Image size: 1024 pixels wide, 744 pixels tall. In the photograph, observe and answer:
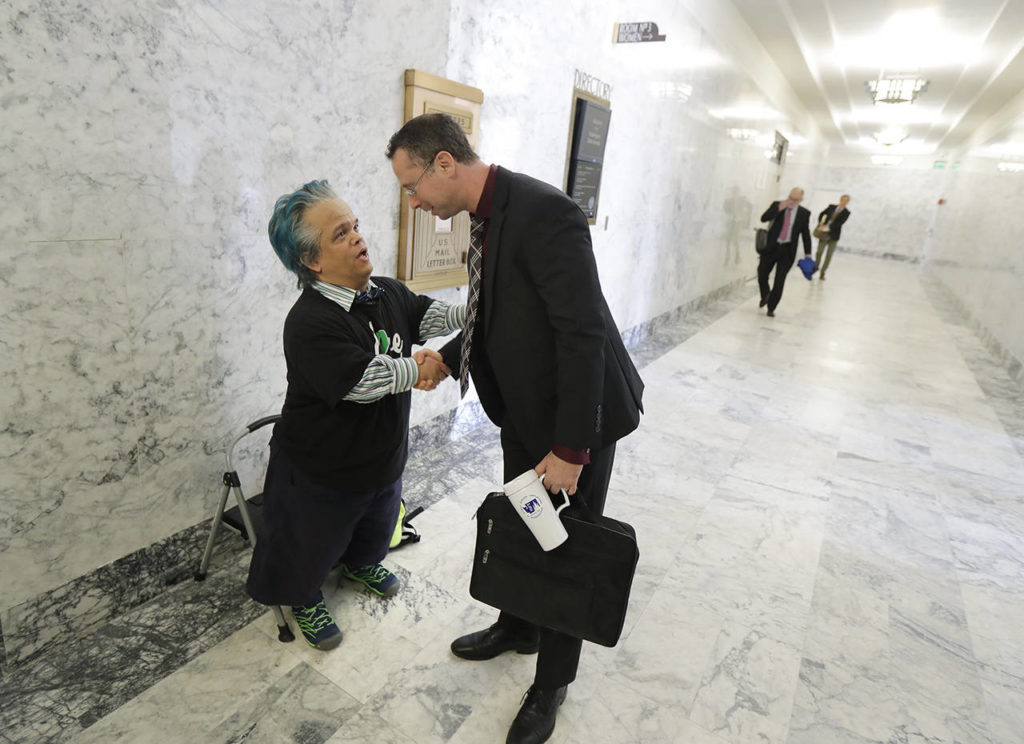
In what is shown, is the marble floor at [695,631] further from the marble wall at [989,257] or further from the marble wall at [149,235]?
the marble wall at [989,257]

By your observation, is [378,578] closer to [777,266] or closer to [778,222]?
[778,222]

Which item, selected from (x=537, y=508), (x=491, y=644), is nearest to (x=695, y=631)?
(x=491, y=644)

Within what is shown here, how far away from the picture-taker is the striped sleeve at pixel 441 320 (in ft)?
6.85

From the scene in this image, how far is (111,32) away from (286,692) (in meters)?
2.03

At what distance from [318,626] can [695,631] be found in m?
1.41

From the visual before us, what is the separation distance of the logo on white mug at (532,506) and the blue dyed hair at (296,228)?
910mm

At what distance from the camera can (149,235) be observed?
1.90 meters

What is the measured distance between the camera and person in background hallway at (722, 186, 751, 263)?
9.45 m

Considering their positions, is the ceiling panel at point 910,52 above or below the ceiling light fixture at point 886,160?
above

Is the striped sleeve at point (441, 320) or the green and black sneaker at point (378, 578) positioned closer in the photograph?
the striped sleeve at point (441, 320)

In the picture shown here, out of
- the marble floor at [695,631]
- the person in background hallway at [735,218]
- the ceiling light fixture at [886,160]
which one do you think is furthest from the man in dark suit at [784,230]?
the ceiling light fixture at [886,160]

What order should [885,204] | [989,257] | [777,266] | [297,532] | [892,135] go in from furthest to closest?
[885,204], [892,135], [989,257], [777,266], [297,532]

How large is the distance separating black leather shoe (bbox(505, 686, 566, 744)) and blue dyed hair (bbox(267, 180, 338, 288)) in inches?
57.5

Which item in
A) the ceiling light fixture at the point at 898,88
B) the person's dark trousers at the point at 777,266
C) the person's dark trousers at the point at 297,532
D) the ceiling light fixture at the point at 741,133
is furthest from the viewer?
the ceiling light fixture at the point at 898,88
